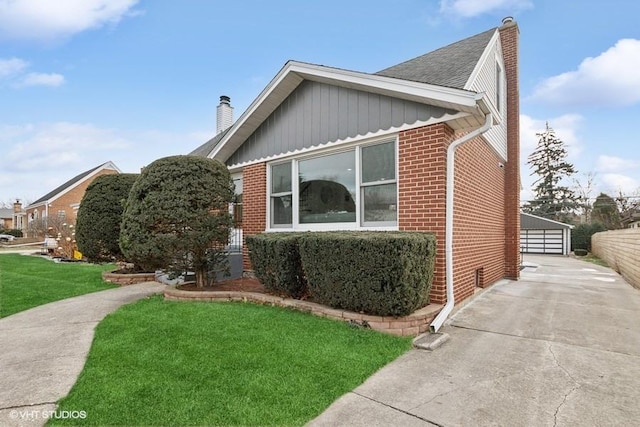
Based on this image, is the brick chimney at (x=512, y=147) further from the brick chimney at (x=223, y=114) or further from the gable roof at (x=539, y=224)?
the gable roof at (x=539, y=224)

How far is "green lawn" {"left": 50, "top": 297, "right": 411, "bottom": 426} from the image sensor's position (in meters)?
2.52

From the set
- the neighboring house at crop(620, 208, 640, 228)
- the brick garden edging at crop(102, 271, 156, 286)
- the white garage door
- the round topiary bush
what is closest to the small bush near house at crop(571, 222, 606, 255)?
the neighboring house at crop(620, 208, 640, 228)

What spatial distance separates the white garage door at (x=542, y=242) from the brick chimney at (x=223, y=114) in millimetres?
23695

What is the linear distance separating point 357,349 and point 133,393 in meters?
2.21

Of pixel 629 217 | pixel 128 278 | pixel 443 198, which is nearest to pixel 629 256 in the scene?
pixel 443 198

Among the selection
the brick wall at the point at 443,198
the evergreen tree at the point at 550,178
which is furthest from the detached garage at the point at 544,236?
the brick wall at the point at 443,198

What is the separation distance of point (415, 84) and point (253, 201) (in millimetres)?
4503

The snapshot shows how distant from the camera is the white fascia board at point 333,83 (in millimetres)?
4672

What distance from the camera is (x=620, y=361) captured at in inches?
138

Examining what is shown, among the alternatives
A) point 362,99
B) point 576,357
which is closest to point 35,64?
point 362,99

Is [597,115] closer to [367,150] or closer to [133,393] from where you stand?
[367,150]

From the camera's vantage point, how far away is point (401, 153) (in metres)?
5.43

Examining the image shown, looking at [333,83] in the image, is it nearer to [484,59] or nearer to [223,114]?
[484,59]

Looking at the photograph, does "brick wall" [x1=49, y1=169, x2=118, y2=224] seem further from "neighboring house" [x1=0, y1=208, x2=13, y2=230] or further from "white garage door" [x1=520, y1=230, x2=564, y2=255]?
"white garage door" [x1=520, y1=230, x2=564, y2=255]
